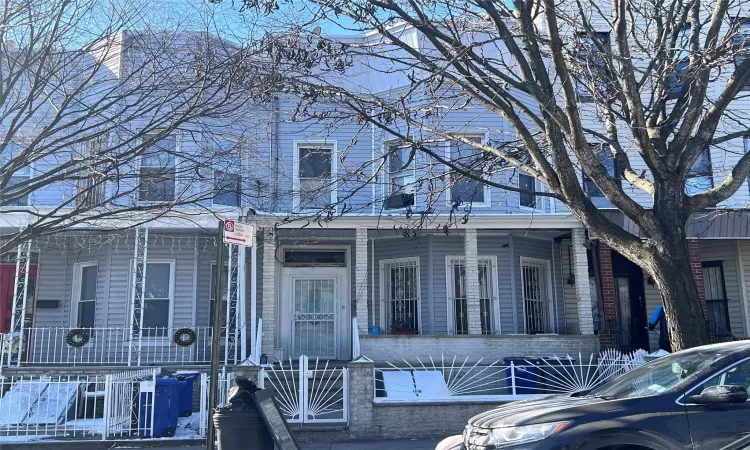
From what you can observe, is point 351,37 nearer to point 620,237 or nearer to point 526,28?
point 526,28

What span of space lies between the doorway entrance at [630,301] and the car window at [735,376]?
1069 centimetres

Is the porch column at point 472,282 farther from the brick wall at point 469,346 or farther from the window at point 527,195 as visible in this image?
the window at point 527,195

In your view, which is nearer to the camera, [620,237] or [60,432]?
[620,237]

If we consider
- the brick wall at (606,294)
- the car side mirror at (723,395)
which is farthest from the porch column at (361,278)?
the car side mirror at (723,395)

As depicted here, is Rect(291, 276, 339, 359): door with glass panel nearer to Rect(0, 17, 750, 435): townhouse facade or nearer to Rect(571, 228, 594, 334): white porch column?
Rect(0, 17, 750, 435): townhouse facade

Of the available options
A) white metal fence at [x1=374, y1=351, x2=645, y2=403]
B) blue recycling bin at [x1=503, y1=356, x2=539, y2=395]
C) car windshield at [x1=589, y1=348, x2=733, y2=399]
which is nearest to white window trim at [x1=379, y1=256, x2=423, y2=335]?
blue recycling bin at [x1=503, y1=356, x2=539, y2=395]

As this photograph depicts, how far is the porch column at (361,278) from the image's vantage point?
42.1 feet

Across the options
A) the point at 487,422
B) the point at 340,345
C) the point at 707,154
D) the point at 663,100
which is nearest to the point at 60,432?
the point at 340,345

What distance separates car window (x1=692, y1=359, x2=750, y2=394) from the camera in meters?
5.06

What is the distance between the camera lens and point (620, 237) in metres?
7.14

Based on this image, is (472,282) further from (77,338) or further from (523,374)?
(77,338)

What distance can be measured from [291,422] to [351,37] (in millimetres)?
8104

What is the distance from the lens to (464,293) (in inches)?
568

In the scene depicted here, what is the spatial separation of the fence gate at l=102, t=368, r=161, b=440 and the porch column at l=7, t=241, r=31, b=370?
152 inches
